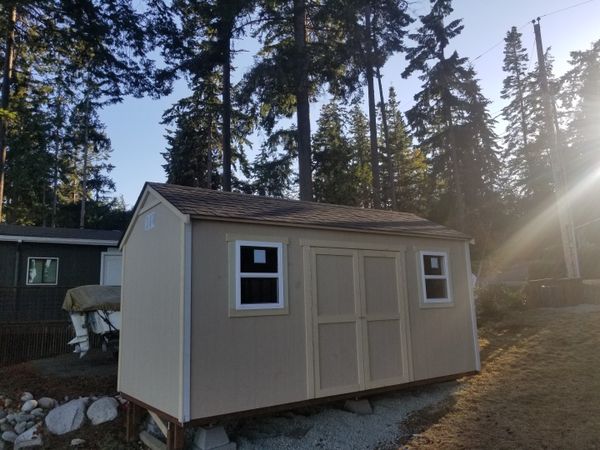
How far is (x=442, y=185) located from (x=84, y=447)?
2529cm

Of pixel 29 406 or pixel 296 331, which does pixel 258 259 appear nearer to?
pixel 296 331

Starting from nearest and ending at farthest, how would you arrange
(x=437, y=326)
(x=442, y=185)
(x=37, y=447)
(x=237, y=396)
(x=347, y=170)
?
(x=237, y=396) < (x=37, y=447) < (x=437, y=326) < (x=347, y=170) < (x=442, y=185)

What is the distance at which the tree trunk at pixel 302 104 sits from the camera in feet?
49.3

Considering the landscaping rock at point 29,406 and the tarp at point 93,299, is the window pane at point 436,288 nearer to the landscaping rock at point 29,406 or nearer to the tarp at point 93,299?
the tarp at point 93,299

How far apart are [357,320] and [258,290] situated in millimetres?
1665

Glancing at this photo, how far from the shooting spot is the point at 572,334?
984 centimetres

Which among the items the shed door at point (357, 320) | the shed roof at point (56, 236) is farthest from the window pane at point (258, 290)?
the shed roof at point (56, 236)

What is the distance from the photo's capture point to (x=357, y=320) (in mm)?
6598

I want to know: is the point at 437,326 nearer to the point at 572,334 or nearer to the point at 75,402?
the point at 572,334

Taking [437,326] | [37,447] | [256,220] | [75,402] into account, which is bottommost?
[37,447]

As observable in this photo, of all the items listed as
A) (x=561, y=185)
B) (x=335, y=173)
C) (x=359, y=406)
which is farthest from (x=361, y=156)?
(x=359, y=406)

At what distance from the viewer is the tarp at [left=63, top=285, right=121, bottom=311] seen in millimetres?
9156

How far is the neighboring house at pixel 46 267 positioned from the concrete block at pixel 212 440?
952 cm

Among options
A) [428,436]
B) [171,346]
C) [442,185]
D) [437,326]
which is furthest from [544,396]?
[442,185]
